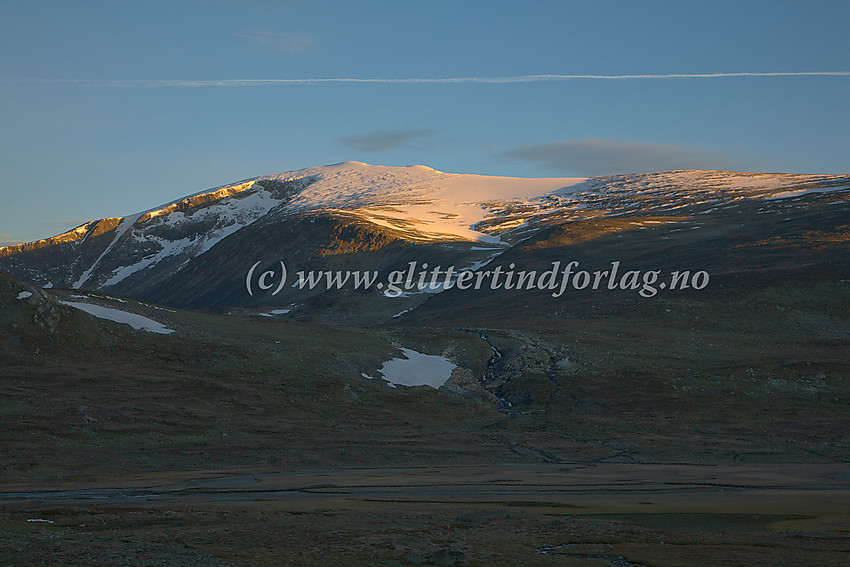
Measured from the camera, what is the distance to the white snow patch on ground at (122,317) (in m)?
89.6

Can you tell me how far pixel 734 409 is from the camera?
75.1m

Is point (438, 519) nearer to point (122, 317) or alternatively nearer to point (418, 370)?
point (418, 370)

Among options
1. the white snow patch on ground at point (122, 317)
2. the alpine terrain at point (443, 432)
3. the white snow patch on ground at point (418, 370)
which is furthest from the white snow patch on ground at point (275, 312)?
the white snow patch on ground at point (418, 370)

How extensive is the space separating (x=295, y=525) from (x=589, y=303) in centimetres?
11964

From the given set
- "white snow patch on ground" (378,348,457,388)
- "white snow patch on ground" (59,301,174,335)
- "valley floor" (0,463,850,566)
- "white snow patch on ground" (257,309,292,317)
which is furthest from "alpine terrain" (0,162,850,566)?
"white snow patch on ground" (257,309,292,317)

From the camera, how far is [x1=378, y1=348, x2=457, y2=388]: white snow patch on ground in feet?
281

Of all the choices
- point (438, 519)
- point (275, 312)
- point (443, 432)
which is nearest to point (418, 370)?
point (443, 432)

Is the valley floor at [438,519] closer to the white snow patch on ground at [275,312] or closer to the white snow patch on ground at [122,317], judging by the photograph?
the white snow patch on ground at [122,317]

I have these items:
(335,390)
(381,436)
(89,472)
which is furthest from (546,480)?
(335,390)

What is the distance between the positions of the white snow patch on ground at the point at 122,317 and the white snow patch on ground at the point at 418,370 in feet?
90.4

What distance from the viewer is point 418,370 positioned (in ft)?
293

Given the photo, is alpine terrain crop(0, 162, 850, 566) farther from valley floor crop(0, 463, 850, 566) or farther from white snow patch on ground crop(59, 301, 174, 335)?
white snow patch on ground crop(59, 301, 174, 335)

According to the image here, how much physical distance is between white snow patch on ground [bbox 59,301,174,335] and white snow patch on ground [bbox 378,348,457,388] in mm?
27564

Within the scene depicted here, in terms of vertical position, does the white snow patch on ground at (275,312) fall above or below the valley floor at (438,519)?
above
